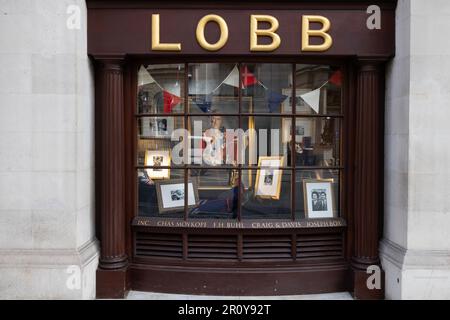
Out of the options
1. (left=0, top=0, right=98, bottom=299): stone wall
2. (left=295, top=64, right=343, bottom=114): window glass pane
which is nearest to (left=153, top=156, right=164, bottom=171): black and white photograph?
(left=0, top=0, right=98, bottom=299): stone wall

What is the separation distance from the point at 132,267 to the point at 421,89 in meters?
4.17

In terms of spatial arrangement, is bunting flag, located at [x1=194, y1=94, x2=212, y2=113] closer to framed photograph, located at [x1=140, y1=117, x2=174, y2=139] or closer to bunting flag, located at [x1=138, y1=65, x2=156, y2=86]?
framed photograph, located at [x1=140, y1=117, x2=174, y2=139]

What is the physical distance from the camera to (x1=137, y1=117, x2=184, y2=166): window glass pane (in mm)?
5426

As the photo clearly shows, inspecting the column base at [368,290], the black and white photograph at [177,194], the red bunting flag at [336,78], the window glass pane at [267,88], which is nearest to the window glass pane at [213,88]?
the window glass pane at [267,88]

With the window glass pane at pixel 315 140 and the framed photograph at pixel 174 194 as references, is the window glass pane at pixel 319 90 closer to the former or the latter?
the window glass pane at pixel 315 140

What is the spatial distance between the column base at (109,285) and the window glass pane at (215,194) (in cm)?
119

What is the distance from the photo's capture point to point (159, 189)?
17.9ft

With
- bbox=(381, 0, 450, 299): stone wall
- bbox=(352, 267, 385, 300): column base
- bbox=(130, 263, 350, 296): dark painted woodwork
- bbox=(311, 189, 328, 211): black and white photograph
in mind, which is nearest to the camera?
bbox=(381, 0, 450, 299): stone wall

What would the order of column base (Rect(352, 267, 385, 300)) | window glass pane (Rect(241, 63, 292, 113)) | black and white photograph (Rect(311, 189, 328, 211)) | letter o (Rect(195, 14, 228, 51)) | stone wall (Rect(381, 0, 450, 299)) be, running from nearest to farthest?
stone wall (Rect(381, 0, 450, 299))
letter o (Rect(195, 14, 228, 51))
column base (Rect(352, 267, 385, 300))
window glass pane (Rect(241, 63, 292, 113))
black and white photograph (Rect(311, 189, 328, 211))

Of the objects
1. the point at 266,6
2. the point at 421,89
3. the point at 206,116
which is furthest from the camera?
the point at 206,116

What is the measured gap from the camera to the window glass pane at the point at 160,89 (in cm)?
540

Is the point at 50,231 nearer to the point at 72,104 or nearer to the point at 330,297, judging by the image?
the point at 72,104

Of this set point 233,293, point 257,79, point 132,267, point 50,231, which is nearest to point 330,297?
point 233,293

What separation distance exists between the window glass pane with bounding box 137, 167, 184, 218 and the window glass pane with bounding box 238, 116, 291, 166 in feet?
3.09
